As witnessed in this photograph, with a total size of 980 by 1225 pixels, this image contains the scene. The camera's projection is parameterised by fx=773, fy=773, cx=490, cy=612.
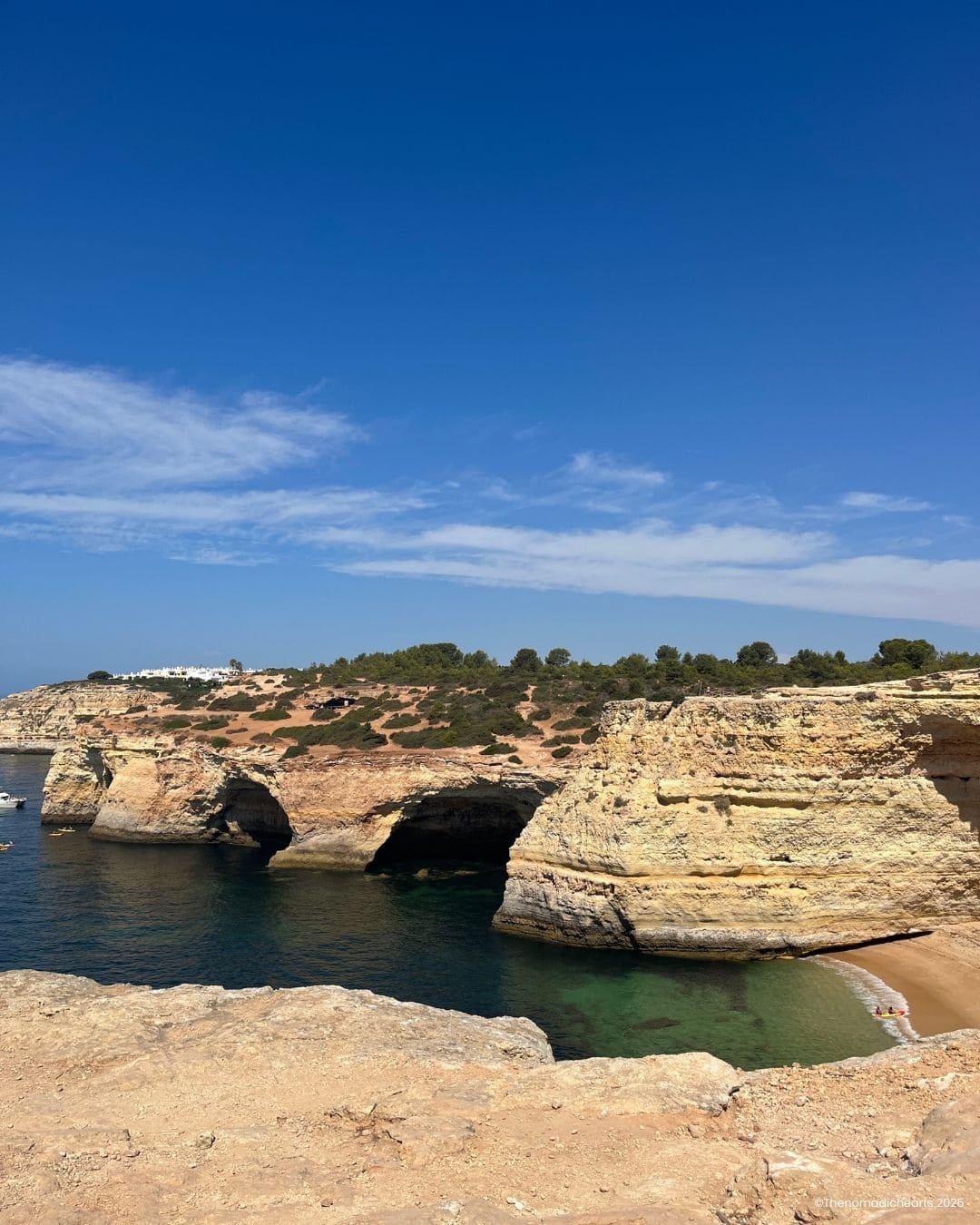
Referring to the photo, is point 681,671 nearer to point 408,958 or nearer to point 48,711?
point 408,958

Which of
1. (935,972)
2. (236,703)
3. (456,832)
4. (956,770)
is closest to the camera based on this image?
(935,972)

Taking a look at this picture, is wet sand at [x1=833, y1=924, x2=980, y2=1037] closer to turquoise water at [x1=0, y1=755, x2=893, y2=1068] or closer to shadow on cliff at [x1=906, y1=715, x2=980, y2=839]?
turquoise water at [x1=0, y1=755, x2=893, y2=1068]

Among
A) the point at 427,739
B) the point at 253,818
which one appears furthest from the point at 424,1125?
the point at 253,818

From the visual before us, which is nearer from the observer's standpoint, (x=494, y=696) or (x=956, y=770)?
(x=956, y=770)

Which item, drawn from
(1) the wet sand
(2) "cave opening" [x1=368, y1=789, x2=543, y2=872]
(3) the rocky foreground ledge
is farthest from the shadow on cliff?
(2) "cave opening" [x1=368, y1=789, x2=543, y2=872]

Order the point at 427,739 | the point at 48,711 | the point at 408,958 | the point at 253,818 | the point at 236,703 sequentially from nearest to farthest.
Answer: the point at 408,958
the point at 427,739
the point at 253,818
the point at 236,703
the point at 48,711

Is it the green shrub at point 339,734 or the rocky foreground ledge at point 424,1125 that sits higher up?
the green shrub at point 339,734

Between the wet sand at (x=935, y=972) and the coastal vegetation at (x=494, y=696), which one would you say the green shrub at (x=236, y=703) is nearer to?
the coastal vegetation at (x=494, y=696)

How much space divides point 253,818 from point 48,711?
55.1m

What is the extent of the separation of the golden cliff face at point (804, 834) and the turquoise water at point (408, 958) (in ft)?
4.46

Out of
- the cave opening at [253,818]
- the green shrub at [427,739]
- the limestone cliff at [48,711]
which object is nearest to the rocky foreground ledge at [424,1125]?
the green shrub at [427,739]

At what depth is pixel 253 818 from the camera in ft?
146

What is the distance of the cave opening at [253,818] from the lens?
4369 centimetres

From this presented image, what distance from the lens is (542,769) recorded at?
3111 centimetres
